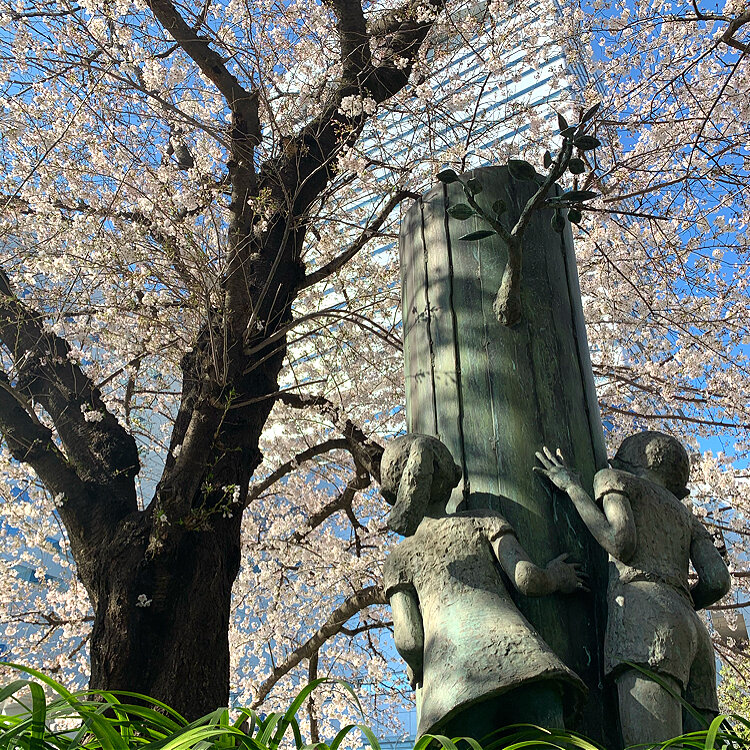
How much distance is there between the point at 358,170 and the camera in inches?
248

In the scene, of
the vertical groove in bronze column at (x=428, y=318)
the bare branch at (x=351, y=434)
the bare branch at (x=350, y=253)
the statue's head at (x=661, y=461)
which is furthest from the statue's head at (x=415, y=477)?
the bare branch at (x=351, y=434)

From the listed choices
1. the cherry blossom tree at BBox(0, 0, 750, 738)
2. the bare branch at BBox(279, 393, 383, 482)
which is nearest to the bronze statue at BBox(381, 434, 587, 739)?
the cherry blossom tree at BBox(0, 0, 750, 738)

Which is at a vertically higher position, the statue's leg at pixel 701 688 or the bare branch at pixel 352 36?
the bare branch at pixel 352 36

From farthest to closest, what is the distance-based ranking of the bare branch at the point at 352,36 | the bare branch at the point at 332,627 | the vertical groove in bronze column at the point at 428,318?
1. the bare branch at the point at 332,627
2. the bare branch at the point at 352,36
3. the vertical groove in bronze column at the point at 428,318

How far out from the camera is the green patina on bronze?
1.68 metres

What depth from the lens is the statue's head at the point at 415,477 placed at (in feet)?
5.69

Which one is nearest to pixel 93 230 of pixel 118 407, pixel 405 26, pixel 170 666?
pixel 118 407

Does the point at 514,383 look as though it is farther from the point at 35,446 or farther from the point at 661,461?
the point at 35,446

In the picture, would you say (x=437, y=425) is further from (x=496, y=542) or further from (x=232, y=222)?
(x=232, y=222)

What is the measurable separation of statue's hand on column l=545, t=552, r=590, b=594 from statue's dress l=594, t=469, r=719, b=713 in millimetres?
68

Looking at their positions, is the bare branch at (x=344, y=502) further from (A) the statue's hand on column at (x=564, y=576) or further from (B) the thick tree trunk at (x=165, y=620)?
(A) the statue's hand on column at (x=564, y=576)

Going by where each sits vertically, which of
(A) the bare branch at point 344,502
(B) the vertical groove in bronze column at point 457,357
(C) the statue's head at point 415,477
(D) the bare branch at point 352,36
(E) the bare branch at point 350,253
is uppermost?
(D) the bare branch at point 352,36

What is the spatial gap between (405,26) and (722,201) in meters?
2.88

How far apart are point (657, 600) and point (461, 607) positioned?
0.41 metres
